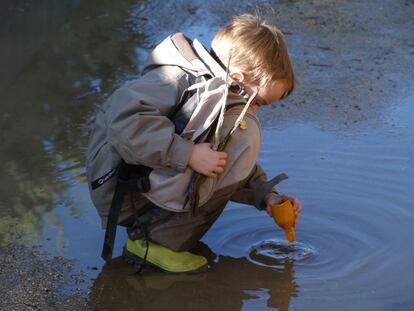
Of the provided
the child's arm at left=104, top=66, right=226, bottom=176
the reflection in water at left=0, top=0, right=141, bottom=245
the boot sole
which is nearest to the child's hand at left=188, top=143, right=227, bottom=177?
the child's arm at left=104, top=66, right=226, bottom=176

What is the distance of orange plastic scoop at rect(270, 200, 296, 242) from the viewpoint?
3156 mm

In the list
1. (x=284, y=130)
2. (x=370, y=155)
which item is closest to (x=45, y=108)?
(x=284, y=130)

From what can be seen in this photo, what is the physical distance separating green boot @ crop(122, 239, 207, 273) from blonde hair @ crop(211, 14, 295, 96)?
0.69 metres

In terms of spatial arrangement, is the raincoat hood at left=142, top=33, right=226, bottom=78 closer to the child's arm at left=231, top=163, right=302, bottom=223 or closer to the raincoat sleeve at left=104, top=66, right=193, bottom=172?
the raincoat sleeve at left=104, top=66, right=193, bottom=172

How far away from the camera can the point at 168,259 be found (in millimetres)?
3096

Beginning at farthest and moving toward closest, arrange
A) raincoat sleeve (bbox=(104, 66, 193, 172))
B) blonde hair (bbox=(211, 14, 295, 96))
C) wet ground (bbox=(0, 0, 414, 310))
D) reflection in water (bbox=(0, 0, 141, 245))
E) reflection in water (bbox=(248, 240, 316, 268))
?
reflection in water (bbox=(0, 0, 141, 245)) → reflection in water (bbox=(248, 240, 316, 268)) → blonde hair (bbox=(211, 14, 295, 96)) → wet ground (bbox=(0, 0, 414, 310)) → raincoat sleeve (bbox=(104, 66, 193, 172))

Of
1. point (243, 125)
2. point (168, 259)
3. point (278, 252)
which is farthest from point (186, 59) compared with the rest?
point (278, 252)

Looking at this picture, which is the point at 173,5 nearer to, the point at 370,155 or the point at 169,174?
the point at 370,155

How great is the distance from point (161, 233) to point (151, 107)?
498 millimetres

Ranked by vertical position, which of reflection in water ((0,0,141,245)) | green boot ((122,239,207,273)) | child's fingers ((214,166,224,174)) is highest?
child's fingers ((214,166,224,174))

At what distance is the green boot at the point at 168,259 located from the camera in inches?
122

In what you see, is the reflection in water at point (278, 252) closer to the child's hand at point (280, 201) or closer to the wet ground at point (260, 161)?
the wet ground at point (260, 161)

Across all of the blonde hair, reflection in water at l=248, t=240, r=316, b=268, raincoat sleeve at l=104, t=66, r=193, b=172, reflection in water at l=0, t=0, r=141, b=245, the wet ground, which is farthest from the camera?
reflection in water at l=0, t=0, r=141, b=245

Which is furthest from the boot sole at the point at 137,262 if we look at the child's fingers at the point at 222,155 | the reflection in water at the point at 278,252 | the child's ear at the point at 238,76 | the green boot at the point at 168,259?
the child's ear at the point at 238,76
